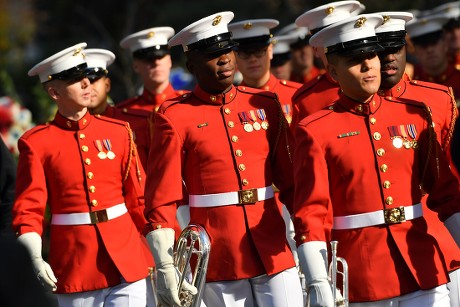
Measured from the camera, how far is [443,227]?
7051mm

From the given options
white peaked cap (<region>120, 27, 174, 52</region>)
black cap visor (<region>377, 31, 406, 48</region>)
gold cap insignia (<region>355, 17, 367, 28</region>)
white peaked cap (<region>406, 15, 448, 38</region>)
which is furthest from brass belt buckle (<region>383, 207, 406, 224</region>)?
white peaked cap (<region>406, 15, 448, 38</region>)

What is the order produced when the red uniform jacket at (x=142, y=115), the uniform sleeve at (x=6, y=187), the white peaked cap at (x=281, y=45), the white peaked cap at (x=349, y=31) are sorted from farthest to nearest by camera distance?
the white peaked cap at (x=281, y=45) < the red uniform jacket at (x=142, y=115) < the uniform sleeve at (x=6, y=187) < the white peaked cap at (x=349, y=31)

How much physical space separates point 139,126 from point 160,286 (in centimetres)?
349

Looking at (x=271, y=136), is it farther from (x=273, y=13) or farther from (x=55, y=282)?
(x=273, y=13)

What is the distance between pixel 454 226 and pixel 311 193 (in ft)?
2.64

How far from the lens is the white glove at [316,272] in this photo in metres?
5.96

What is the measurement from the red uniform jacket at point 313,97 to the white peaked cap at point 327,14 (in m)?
0.41

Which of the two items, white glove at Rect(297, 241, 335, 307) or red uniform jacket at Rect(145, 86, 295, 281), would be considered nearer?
white glove at Rect(297, 241, 335, 307)

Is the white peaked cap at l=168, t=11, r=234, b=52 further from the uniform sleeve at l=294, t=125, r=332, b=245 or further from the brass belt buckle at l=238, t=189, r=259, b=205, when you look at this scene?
the uniform sleeve at l=294, t=125, r=332, b=245

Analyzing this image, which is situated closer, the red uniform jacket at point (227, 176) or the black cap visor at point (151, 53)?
the red uniform jacket at point (227, 176)

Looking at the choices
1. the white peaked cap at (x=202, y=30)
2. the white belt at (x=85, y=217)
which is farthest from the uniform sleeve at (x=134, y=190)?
the white peaked cap at (x=202, y=30)

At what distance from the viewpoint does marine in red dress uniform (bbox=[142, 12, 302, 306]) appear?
23.3ft

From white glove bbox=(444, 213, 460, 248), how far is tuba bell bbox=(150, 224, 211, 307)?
4.53 feet

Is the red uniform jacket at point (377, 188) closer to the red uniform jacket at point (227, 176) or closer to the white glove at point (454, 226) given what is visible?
the white glove at point (454, 226)
